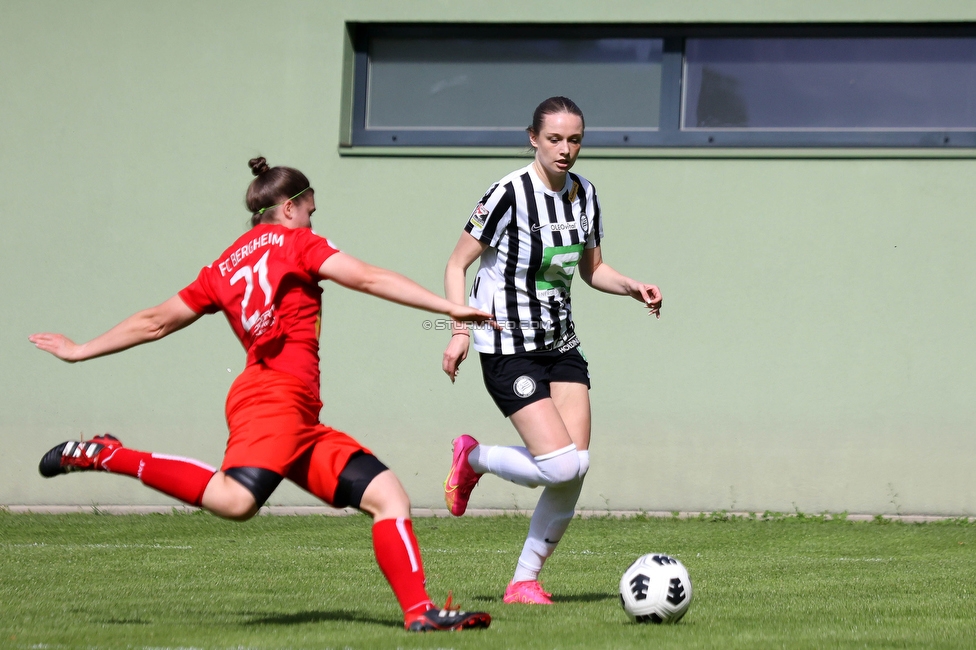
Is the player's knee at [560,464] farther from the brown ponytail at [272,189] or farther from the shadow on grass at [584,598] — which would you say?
the brown ponytail at [272,189]

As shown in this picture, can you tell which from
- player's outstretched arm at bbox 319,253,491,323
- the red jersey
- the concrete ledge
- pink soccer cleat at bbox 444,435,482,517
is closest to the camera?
player's outstretched arm at bbox 319,253,491,323

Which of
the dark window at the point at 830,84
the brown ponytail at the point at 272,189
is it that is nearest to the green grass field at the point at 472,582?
the brown ponytail at the point at 272,189

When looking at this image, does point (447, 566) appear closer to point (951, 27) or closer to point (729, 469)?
point (729, 469)

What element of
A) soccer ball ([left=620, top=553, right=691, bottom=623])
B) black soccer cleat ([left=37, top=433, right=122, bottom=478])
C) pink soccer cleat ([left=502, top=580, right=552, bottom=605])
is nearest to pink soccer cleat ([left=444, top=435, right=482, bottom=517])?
pink soccer cleat ([left=502, top=580, right=552, bottom=605])

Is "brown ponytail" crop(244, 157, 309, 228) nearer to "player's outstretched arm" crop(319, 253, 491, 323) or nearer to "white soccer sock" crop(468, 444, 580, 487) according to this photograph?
"player's outstretched arm" crop(319, 253, 491, 323)

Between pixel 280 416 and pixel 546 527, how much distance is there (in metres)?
1.53

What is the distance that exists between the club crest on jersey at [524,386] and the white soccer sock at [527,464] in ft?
0.84

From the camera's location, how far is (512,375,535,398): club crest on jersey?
14.9 ft

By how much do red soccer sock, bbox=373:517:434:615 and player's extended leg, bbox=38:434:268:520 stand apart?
40 centimetres

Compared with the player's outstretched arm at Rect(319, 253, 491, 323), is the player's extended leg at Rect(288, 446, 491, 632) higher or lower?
lower

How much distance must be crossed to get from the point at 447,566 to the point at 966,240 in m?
4.94

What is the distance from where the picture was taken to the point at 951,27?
8617 millimetres

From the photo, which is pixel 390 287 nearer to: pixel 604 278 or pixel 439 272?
pixel 604 278

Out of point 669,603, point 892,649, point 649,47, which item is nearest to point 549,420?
point 669,603
